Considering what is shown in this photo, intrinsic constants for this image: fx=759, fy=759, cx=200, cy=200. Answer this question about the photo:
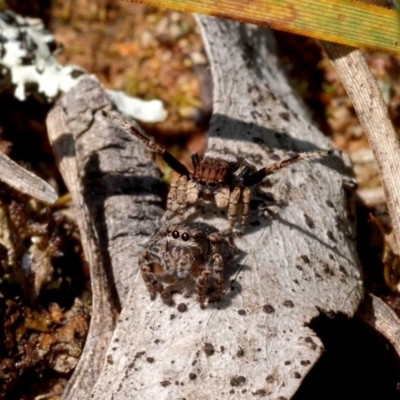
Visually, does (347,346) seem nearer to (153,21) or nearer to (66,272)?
(66,272)

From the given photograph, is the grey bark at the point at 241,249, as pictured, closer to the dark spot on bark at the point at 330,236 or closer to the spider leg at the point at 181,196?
the dark spot on bark at the point at 330,236

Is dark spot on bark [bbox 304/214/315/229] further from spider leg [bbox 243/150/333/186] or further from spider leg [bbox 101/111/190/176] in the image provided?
spider leg [bbox 101/111/190/176]

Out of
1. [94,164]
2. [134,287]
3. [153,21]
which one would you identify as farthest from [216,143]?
[153,21]

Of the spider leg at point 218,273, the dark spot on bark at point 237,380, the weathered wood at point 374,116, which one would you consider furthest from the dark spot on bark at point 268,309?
the weathered wood at point 374,116

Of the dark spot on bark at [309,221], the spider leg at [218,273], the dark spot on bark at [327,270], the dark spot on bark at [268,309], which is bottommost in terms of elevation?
the dark spot on bark at [268,309]

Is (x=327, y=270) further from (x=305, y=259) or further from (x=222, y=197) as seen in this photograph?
(x=222, y=197)

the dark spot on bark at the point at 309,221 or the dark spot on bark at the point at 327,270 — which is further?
the dark spot on bark at the point at 309,221

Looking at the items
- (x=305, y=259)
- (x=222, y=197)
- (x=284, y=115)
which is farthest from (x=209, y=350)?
Result: (x=284, y=115)
